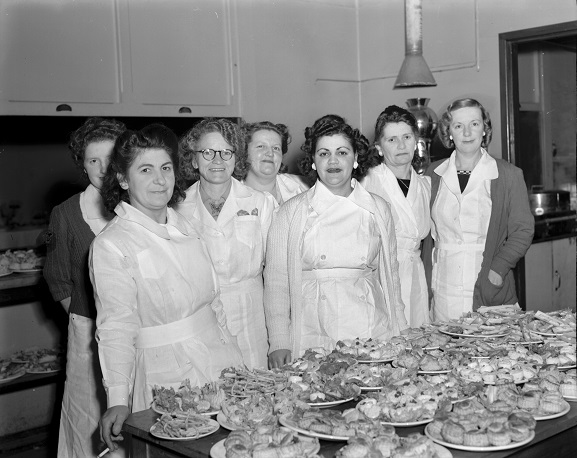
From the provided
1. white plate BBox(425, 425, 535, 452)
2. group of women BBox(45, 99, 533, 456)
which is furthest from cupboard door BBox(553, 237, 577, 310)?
white plate BBox(425, 425, 535, 452)

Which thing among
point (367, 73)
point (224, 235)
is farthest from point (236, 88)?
point (224, 235)

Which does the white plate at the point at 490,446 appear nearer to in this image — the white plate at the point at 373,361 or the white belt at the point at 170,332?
the white plate at the point at 373,361

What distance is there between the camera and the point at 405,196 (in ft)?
12.2

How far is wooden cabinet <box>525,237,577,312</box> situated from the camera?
605 centimetres

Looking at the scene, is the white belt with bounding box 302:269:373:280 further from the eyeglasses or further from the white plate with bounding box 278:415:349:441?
the white plate with bounding box 278:415:349:441

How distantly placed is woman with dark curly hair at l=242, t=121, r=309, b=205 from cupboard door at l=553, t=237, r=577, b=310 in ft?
11.3

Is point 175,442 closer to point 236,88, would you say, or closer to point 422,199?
point 422,199

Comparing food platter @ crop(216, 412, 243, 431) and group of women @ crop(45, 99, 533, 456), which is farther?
group of women @ crop(45, 99, 533, 456)

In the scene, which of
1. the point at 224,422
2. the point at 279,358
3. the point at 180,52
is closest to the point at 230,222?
the point at 279,358

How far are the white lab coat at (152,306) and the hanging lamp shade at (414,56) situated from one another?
3.58 meters

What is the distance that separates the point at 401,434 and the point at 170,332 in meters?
0.88

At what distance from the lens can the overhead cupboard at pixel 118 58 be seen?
4574 mm

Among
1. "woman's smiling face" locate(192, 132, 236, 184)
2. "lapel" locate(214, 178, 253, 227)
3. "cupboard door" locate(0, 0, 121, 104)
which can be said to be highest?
"cupboard door" locate(0, 0, 121, 104)

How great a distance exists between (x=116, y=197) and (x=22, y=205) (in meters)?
2.97
